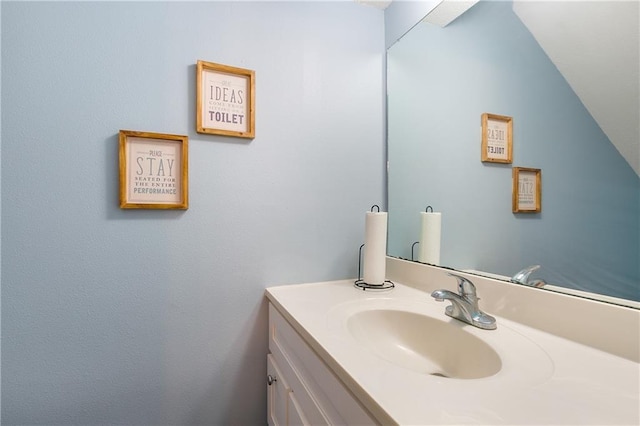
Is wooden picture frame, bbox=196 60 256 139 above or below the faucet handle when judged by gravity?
above

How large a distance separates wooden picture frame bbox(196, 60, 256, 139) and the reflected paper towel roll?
2.41ft

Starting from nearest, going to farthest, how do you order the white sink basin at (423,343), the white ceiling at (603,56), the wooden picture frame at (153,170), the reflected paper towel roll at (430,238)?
the white ceiling at (603,56), the white sink basin at (423,343), the wooden picture frame at (153,170), the reflected paper towel roll at (430,238)

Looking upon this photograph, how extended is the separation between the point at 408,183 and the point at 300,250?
1.76 feet

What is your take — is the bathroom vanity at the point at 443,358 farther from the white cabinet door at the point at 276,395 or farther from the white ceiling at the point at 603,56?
the white ceiling at the point at 603,56

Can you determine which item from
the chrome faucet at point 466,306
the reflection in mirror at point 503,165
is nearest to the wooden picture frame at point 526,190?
the reflection in mirror at point 503,165

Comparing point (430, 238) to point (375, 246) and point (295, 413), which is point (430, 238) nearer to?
point (375, 246)

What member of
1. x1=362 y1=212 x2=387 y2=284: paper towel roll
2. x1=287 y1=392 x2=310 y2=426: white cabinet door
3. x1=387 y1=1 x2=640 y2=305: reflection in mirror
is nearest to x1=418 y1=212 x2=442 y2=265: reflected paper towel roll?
x1=387 y1=1 x2=640 y2=305: reflection in mirror

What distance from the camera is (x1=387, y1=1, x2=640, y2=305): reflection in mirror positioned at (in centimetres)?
67

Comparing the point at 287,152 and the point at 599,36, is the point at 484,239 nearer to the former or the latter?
the point at 599,36

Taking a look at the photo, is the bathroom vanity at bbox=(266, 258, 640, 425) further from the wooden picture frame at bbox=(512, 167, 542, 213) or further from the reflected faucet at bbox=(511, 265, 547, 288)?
the wooden picture frame at bbox=(512, 167, 542, 213)

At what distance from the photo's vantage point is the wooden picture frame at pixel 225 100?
1075 millimetres

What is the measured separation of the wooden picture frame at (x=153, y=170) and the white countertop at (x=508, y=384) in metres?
0.63

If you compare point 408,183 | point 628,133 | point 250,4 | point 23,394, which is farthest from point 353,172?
point 23,394

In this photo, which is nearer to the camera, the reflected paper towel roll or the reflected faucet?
the reflected faucet
